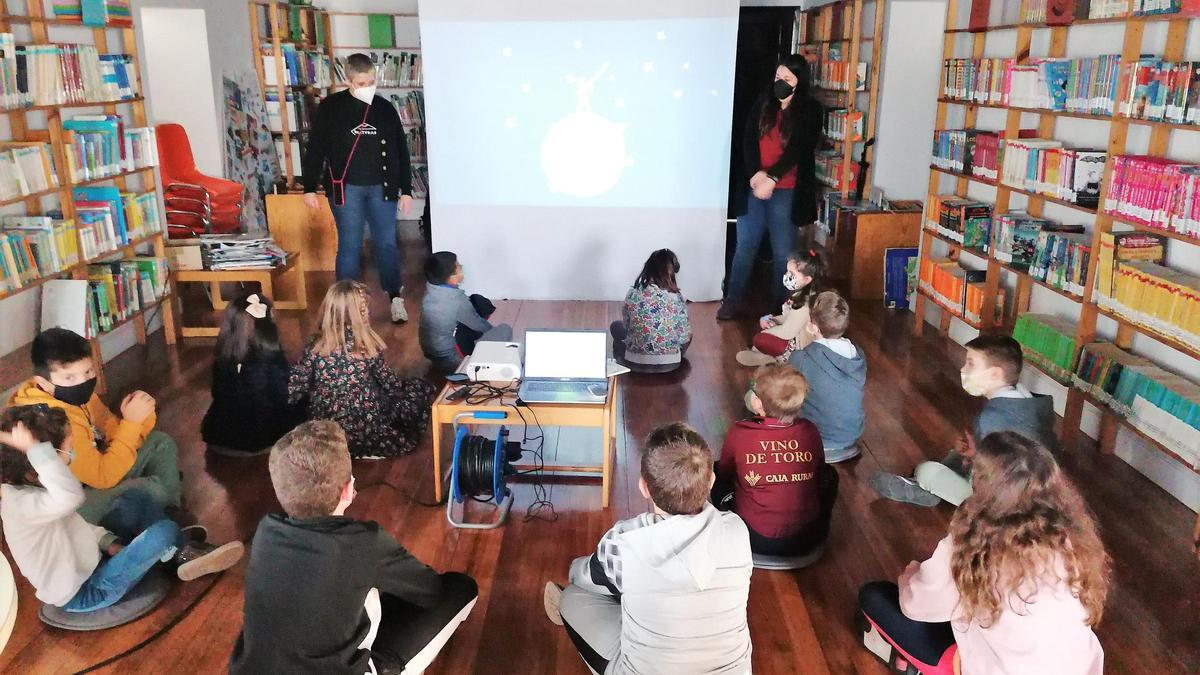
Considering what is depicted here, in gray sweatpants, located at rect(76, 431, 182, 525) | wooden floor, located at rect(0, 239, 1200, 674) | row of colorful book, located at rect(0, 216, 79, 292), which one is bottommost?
wooden floor, located at rect(0, 239, 1200, 674)

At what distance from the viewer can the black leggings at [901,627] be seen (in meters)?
2.32

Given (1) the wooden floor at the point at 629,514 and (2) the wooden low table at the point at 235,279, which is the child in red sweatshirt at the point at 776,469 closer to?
Result: (1) the wooden floor at the point at 629,514

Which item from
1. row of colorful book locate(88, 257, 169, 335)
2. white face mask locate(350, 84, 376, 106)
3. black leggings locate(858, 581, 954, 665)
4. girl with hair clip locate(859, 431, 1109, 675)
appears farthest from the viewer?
white face mask locate(350, 84, 376, 106)

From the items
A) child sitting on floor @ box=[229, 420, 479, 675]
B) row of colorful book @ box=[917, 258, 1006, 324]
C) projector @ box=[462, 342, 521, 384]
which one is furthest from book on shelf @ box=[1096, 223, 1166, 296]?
child sitting on floor @ box=[229, 420, 479, 675]

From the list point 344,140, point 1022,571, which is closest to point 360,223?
point 344,140

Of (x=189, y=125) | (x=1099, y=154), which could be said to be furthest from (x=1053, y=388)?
(x=189, y=125)

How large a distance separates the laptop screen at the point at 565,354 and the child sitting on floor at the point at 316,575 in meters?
1.20

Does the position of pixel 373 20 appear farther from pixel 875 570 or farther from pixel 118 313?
pixel 875 570

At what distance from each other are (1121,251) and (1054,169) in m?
0.71

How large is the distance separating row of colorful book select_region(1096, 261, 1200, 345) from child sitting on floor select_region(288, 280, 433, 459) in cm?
312

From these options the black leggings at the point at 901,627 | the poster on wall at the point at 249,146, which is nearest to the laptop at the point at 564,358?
the black leggings at the point at 901,627

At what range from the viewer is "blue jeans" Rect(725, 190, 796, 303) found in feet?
18.9

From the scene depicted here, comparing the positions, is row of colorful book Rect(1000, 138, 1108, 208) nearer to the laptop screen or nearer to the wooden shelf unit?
the wooden shelf unit

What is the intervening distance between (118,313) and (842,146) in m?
5.62
